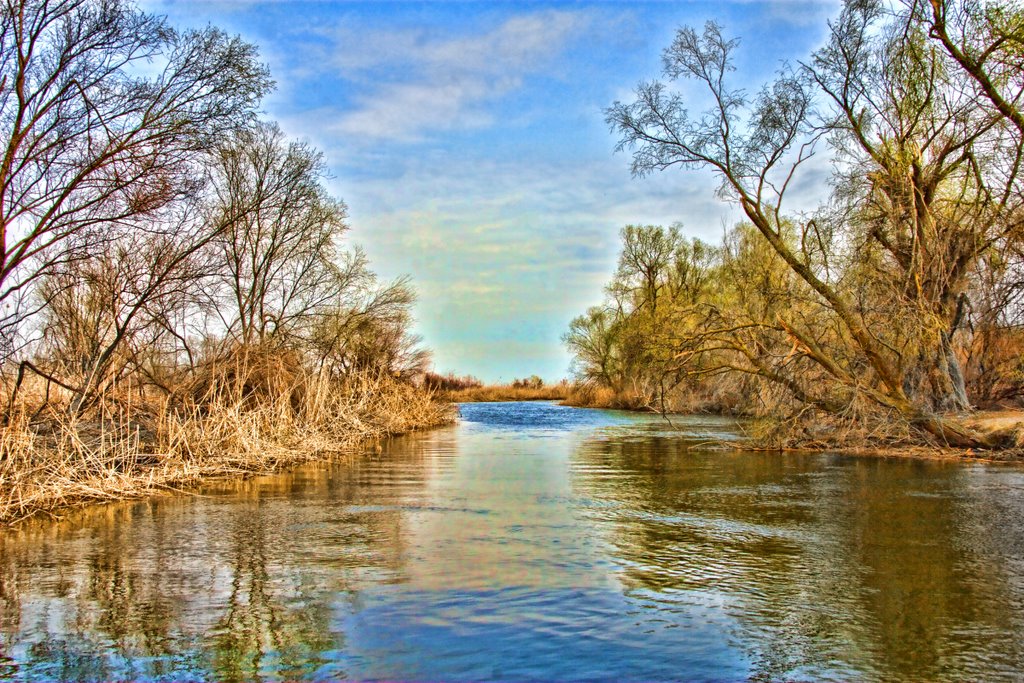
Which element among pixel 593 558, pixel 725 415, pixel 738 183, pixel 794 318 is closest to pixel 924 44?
pixel 738 183

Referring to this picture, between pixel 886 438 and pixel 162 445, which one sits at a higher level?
pixel 162 445

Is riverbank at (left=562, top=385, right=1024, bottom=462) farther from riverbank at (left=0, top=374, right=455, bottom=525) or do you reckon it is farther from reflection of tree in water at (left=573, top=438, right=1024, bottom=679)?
riverbank at (left=0, top=374, right=455, bottom=525)

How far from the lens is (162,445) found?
1230 cm

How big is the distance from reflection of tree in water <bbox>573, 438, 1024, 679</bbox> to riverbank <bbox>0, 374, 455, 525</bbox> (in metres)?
6.43

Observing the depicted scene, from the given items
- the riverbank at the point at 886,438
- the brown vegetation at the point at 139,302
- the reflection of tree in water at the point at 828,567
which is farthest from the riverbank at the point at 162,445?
the riverbank at the point at 886,438

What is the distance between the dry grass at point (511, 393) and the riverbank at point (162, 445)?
35.7 m

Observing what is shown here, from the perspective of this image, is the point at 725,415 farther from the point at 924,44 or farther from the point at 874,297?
the point at 924,44

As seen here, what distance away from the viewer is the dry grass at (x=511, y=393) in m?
59.5

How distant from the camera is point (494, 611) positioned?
560 centimetres

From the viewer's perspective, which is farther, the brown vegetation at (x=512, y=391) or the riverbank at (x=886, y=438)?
the brown vegetation at (x=512, y=391)

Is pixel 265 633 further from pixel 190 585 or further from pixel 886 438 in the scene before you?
pixel 886 438

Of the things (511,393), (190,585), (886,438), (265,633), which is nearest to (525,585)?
(265,633)

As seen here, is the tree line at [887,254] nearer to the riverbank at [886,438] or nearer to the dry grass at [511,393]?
the riverbank at [886,438]

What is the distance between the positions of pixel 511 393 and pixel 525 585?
191ft
